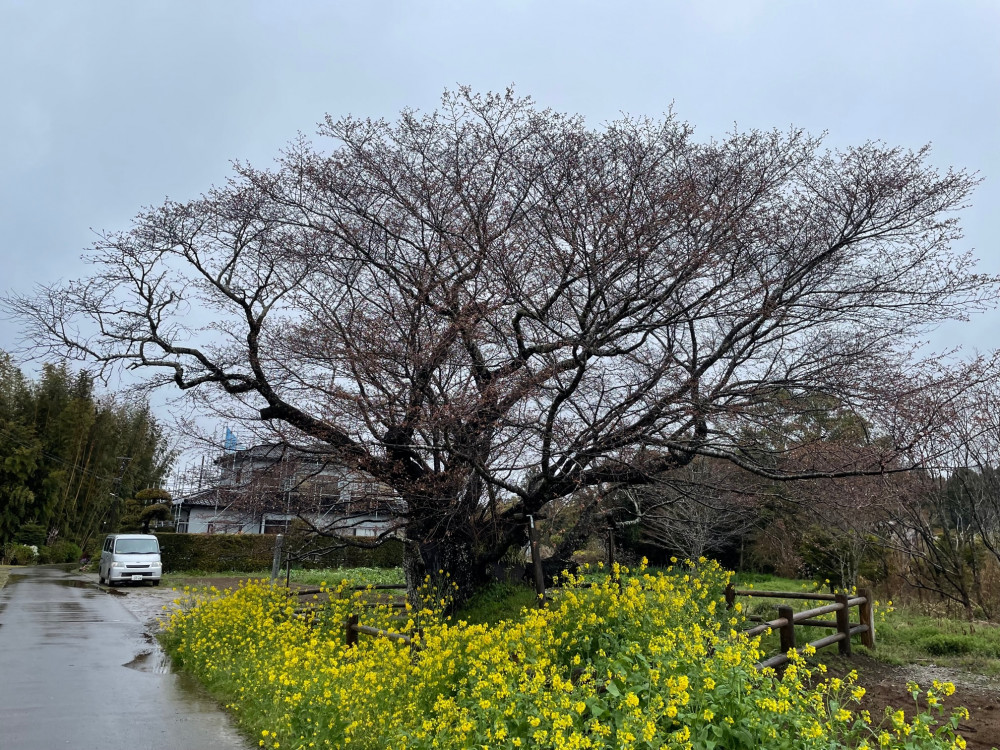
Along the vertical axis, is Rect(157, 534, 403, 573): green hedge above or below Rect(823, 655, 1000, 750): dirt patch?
below

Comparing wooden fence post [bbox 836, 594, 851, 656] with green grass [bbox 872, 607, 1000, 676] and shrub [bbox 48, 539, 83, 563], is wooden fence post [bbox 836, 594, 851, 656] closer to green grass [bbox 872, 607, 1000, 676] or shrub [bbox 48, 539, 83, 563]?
A: green grass [bbox 872, 607, 1000, 676]

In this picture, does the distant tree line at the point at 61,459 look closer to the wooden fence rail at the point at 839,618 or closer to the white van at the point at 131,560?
the white van at the point at 131,560

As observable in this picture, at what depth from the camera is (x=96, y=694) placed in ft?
22.5

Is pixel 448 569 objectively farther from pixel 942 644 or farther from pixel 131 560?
pixel 131 560

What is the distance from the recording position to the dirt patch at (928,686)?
5223mm

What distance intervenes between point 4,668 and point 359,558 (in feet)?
74.0

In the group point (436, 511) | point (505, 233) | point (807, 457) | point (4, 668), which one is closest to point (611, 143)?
point (505, 233)

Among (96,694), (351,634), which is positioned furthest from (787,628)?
(96,694)

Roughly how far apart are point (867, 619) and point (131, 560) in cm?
2054

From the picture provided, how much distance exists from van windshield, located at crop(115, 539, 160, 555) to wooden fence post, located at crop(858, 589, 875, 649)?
67.8ft

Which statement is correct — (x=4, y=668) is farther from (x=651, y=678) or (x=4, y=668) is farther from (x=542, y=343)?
(x=651, y=678)

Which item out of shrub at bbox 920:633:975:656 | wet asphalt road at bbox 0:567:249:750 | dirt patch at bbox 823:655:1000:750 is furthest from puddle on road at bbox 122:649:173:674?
shrub at bbox 920:633:975:656

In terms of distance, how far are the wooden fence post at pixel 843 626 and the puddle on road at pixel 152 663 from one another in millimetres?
7719

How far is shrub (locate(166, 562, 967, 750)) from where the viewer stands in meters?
3.29
